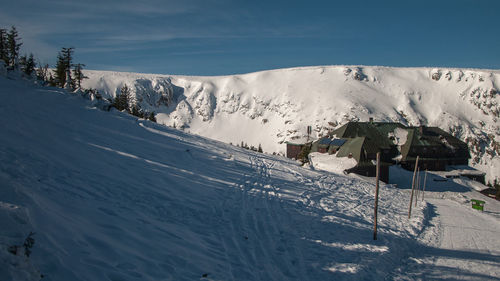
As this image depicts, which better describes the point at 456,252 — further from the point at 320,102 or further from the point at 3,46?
the point at 320,102

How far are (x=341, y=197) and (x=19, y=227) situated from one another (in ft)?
60.0

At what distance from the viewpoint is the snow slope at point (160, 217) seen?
224 inches

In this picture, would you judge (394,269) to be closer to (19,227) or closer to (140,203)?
(140,203)

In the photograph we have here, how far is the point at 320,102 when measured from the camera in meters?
150

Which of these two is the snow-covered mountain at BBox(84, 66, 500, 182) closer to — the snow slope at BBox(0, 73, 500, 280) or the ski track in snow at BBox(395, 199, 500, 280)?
the ski track in snow at BBox(395, 199, 500, 280)

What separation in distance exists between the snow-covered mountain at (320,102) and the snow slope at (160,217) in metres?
113

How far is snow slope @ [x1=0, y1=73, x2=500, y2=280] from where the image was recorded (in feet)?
18.6

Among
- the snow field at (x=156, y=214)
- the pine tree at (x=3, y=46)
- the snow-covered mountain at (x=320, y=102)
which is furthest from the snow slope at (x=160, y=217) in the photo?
the snow-covered mountain at (x=320, y=102)

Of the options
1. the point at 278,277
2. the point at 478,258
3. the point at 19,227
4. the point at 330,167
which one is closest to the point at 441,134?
the point at 330,167

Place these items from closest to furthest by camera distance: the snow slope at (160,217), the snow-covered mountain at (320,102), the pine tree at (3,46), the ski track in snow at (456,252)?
the snow slope at (160,217) → the ski track in snow at (456,252) → the pine tree at (3,46) → the snow-covered mountain at (320,102)

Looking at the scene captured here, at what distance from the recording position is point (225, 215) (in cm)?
1157

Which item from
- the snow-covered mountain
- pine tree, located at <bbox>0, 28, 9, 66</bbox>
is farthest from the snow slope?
the snow-covered mountain

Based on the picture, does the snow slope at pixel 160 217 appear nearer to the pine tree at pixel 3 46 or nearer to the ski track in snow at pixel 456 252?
the ski track in snow at pixel 456 252

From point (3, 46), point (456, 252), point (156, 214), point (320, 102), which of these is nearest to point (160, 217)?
point (156, 214)
